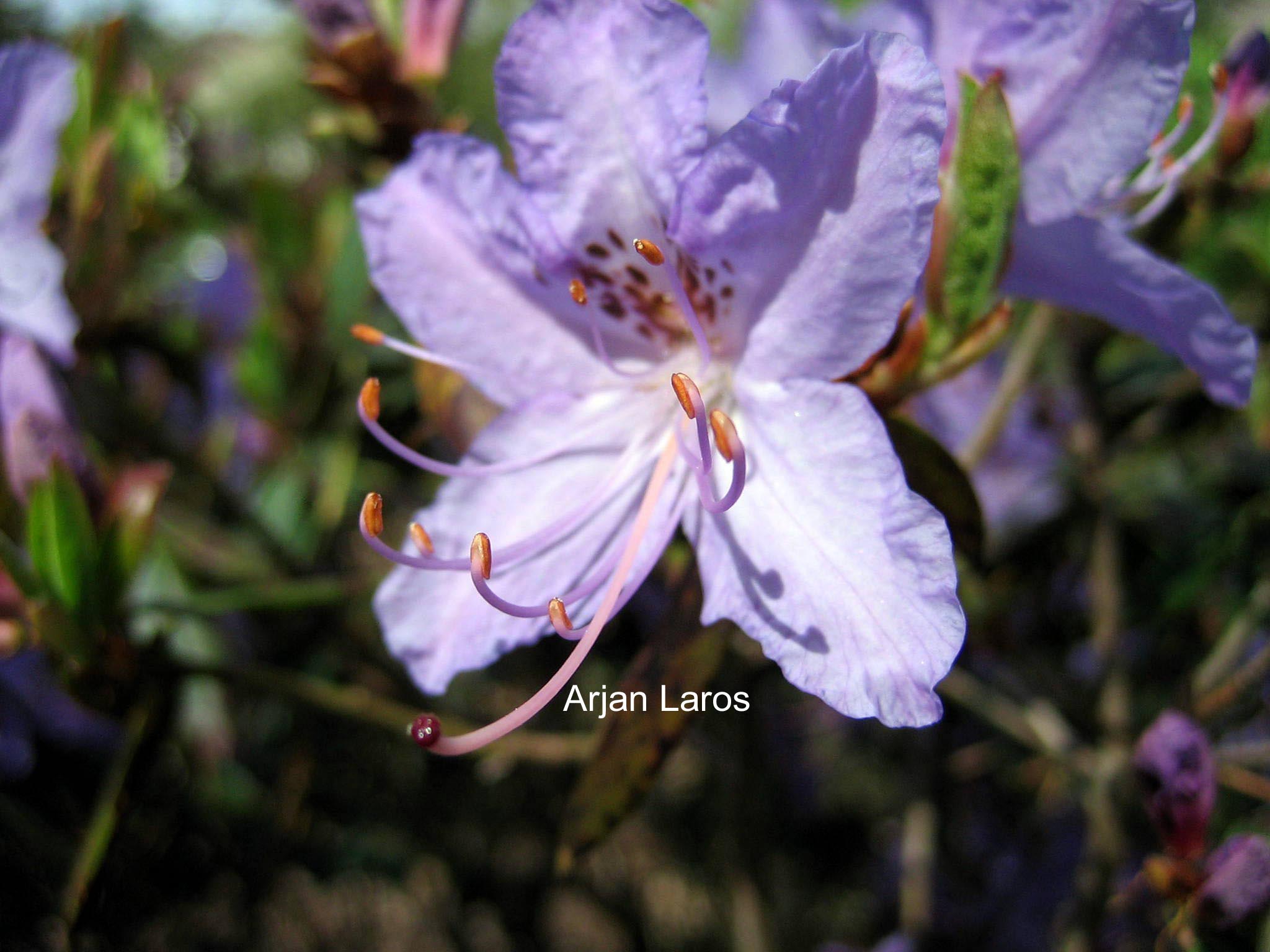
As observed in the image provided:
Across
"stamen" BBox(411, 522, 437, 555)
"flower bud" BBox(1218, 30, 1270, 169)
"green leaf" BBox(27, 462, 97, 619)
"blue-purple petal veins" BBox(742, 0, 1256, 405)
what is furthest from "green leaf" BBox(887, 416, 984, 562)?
"green leaf" BBox(27, 462, 97, 619)

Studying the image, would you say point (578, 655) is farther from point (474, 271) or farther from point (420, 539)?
point (474, 271)

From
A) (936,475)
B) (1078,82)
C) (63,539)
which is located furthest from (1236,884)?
(63,539)

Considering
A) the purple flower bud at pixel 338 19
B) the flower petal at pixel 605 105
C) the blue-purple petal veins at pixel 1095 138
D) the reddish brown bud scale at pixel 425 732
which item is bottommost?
the reddish brown bud scale at pixel 425 732

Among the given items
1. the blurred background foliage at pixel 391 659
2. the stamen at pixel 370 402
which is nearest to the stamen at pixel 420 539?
the stamen at pixel 370 402

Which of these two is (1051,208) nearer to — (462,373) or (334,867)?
(462,373)

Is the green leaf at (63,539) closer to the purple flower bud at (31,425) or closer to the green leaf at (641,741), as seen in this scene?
the purple flower bud at (31,425)

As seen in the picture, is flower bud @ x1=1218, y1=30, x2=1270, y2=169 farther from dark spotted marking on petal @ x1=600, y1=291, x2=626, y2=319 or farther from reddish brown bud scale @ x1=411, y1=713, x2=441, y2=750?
reddish brown bud scale @ x1=411, y1=713, x2=441, y2=750
